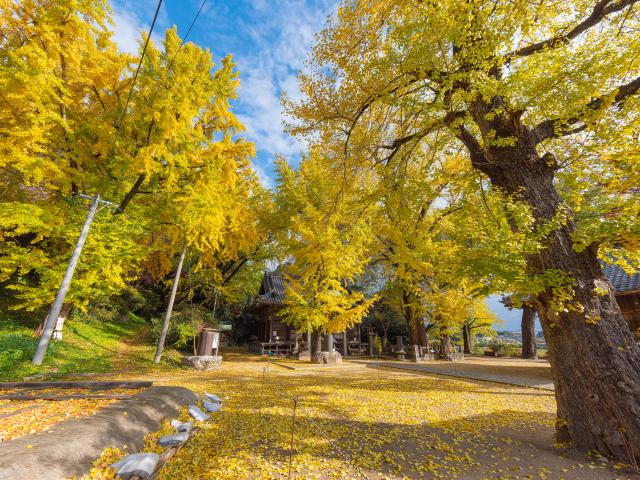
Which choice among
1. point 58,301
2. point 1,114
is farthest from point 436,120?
point 1,114

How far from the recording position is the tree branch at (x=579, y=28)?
4.55 meters

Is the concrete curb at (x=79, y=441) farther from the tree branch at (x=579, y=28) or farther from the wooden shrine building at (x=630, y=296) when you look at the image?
the wooden shrine building at (x=630, y=296)

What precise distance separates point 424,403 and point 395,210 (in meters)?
5.36

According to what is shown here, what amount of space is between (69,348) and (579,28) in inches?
700

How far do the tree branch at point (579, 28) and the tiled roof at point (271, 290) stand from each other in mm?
18429

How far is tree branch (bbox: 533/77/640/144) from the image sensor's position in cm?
432

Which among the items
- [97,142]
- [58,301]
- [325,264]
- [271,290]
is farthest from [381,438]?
[271,290]

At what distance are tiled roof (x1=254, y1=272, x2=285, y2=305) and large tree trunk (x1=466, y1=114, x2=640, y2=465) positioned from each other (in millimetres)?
17579

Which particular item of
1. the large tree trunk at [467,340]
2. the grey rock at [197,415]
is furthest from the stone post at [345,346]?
the grey rock at [197,415]

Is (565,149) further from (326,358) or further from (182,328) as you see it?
(182,328)

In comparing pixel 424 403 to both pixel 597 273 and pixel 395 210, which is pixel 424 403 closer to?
pixel 597 273

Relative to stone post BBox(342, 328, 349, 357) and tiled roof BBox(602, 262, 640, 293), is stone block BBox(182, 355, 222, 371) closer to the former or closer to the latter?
stone post BBox(342, 328, 349, 357)

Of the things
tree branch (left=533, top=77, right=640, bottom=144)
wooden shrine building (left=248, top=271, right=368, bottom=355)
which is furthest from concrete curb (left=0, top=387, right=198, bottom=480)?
wooden shrine building (left=248, top=271, right=368, bottom=355)

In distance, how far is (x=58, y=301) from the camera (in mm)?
7711
